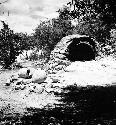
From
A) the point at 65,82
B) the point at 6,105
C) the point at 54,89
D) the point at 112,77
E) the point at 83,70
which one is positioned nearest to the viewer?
the point at 6,105

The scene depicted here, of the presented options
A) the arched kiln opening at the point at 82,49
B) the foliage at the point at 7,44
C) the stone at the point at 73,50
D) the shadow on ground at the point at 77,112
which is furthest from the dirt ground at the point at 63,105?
the foliage at the point at 7,44

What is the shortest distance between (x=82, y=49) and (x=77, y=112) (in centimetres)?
1999

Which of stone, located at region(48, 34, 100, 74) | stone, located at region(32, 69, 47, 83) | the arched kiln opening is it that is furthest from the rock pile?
the arched kiln opening

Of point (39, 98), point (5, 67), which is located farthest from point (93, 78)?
point (5, 67)

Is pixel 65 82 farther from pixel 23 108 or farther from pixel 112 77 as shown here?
pixel 23 108

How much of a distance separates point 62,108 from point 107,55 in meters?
18.3

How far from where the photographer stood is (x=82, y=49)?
29.4m

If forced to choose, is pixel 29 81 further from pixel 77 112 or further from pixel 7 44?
pixel 7 44

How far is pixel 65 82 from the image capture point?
17.3 m

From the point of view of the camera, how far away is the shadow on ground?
8.65m

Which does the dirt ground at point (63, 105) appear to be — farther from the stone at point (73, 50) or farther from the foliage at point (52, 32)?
the foliage at point (52, 32)

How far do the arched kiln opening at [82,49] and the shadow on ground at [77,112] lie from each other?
45.5 feet

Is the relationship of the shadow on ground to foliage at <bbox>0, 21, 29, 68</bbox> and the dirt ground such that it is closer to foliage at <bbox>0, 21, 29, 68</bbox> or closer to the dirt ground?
the dirt ground

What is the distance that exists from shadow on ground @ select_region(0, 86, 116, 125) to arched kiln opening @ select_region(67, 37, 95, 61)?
13871mm
